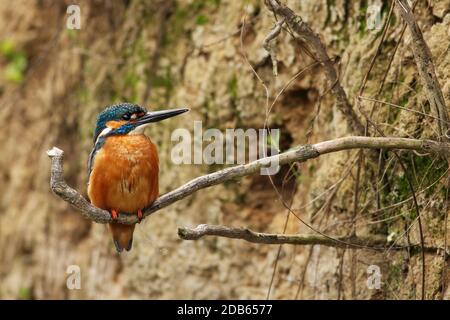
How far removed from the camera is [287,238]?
11.1ft

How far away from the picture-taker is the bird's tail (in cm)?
407

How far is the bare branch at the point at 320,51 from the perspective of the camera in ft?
11.0

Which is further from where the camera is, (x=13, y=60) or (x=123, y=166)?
(x=13, y=60)

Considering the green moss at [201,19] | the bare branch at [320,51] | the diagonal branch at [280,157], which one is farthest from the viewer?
the green moss at [201,19]

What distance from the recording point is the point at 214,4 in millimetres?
5207

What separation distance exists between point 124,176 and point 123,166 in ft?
0.16

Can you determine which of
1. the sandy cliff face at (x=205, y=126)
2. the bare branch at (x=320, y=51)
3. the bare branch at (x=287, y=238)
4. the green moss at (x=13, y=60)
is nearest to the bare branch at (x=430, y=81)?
the sandy cliff face at (x=205, y=126)

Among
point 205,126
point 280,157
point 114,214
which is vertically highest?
point 205,126

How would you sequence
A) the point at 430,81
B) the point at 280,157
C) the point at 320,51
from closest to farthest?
the point at 280,157
the point at 430,81
the point at 320,51

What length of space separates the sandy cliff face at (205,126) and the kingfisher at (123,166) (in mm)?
668

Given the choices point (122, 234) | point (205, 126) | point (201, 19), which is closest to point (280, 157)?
point (122, 234)

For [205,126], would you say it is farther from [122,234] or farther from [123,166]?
[123,166]

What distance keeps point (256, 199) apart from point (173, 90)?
0.97 m

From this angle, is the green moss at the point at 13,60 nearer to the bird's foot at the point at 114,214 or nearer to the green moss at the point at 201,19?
the green moss at the point at 201,19
